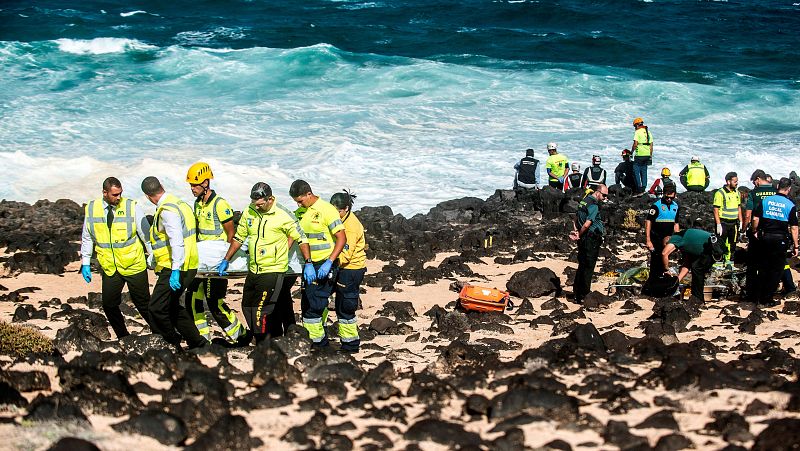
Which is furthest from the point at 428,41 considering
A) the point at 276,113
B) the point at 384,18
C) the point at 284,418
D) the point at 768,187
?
the point at 284,418

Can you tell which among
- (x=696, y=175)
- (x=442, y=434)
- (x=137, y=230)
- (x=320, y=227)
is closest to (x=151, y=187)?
(x=137, y=230)

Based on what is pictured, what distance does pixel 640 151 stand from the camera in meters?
20.5

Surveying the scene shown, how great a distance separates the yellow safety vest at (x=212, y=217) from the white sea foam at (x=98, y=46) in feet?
114

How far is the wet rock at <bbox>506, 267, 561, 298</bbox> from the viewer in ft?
44.1

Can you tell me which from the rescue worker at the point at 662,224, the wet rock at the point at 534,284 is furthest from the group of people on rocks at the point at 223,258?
the rescue worker at the point at 662,224

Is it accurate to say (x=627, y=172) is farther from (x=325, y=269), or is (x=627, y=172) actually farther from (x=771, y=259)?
(x=325, y=269)

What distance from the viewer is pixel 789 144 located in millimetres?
28812

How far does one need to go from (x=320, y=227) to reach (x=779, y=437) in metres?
4.62

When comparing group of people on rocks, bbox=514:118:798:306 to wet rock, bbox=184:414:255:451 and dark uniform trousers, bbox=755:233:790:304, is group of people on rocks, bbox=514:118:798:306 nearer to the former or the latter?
dark uniform trousers, bbox=755:233:790:304

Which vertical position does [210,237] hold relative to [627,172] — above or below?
below

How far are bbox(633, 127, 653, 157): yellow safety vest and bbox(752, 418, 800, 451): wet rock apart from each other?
47.7 ft

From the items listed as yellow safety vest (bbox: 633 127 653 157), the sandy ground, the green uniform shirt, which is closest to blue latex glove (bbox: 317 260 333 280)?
the sandy ground

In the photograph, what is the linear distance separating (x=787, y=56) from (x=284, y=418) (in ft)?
136

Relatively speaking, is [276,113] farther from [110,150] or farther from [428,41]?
[428,41]
